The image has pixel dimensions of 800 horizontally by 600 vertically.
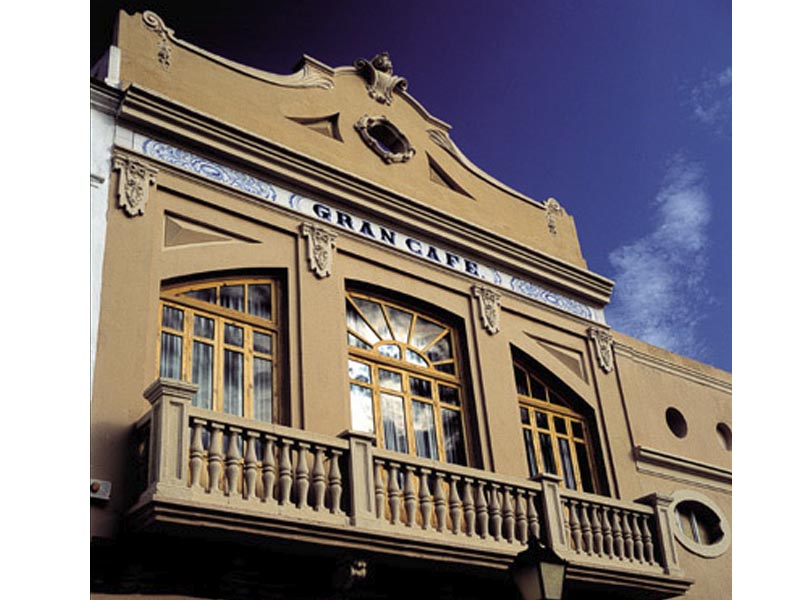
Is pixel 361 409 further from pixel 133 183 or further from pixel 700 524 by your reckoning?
pixel 700 524

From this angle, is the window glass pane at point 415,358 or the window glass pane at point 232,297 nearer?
the window glass pane at point 232,297

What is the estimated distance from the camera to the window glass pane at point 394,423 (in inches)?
336

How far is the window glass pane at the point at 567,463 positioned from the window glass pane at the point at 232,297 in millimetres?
3626

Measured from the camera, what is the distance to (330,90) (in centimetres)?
1031

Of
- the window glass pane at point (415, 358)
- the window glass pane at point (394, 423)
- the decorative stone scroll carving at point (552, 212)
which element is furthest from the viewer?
the decorative stone scroll carving at point (552, 212)

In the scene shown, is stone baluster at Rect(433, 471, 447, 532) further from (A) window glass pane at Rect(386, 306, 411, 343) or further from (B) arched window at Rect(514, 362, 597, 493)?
(B) arched window at Rect(514, 362, 597, 493)

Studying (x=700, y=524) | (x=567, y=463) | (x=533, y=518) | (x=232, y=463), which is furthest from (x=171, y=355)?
(x=700, y=524)

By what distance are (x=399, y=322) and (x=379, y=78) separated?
292 centimetres

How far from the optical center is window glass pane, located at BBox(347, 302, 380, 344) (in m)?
8.95

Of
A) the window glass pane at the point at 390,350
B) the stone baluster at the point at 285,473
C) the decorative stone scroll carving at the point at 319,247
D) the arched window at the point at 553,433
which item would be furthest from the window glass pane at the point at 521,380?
the stone baluster at the point at 285,473

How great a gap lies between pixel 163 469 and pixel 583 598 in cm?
418

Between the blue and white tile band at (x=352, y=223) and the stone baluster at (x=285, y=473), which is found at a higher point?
the blue and white tile band at (x=352, y=223)

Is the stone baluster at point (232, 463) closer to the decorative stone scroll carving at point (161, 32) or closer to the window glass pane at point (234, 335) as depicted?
the window glass pane at point (234, 335)

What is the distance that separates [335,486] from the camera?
7.04m
